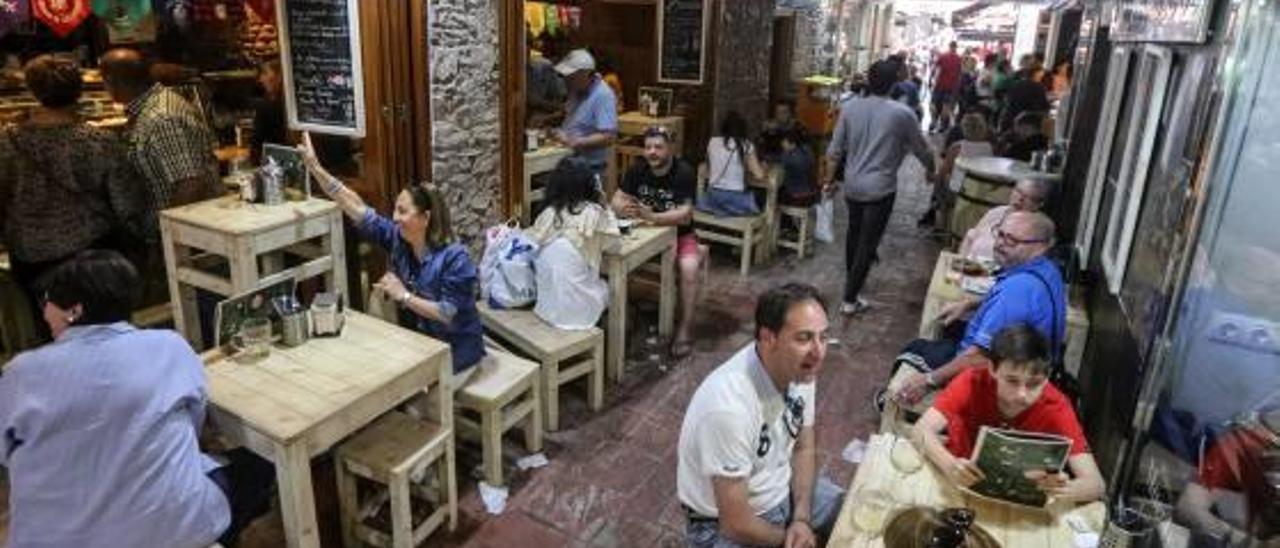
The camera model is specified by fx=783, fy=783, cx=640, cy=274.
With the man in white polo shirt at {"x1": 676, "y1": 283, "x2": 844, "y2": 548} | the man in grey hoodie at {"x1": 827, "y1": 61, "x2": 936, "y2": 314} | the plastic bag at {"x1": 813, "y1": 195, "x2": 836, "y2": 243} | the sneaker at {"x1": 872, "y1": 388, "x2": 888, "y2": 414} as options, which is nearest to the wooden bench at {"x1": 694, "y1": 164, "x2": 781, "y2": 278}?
the plastic bag at {"x1": 813, "y1": 195, "x2": 836, "y2": 243}

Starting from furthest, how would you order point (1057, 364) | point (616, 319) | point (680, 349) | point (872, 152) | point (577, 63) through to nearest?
point (577, 63), point (872, 152), point (680, 349), point (616, 319), point (1057, 364)

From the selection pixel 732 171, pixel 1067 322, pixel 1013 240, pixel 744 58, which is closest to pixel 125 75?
pixel 732 171

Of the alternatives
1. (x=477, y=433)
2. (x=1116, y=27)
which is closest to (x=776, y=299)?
(x=477, y=433)

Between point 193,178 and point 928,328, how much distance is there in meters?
4.11

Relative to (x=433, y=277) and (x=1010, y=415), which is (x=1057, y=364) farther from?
(x=433, y=277)

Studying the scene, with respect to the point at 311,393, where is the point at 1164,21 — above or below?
above

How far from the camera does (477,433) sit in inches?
148

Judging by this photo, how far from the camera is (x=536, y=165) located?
6418mm

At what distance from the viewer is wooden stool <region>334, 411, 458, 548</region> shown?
3.04 m

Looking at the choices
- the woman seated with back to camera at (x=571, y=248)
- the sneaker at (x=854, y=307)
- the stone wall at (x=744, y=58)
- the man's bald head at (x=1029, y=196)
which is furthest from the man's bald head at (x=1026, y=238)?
the stone wall at (x=744, y=58)

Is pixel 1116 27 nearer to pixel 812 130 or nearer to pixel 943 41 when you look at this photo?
pixel 812 130

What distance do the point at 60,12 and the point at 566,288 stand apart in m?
3.97

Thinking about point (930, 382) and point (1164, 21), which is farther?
point (930, 382)

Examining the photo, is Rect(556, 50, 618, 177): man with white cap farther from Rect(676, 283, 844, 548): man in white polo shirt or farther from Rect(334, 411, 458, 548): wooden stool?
Rect(676, 283, 844, 548): man in white polo shirt
